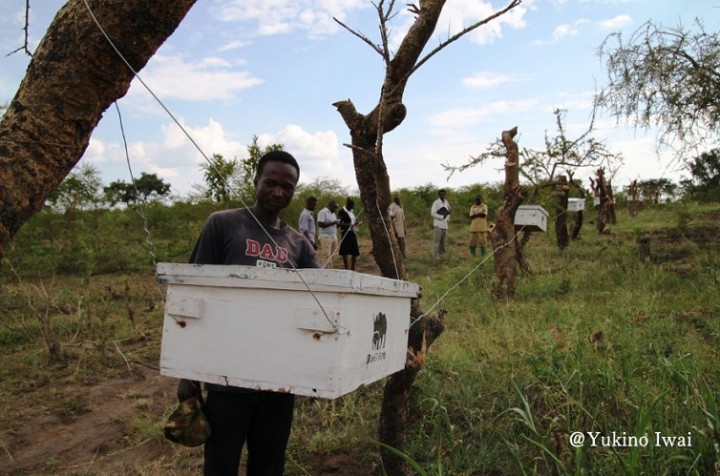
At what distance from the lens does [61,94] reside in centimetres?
172

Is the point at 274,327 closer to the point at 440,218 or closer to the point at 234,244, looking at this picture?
the point at 234,244

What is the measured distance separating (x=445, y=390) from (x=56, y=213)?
1079 centimetres

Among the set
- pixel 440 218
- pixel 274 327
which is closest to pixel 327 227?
pixel 440 218

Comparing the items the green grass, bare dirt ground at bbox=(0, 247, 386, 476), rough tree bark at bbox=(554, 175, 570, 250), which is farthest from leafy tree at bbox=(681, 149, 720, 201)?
bare dirt ground at bbox=(0, 247, 386, 476)

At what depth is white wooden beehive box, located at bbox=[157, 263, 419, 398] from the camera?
4.96ft

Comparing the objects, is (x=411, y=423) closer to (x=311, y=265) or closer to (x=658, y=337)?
(x=311, y=265)

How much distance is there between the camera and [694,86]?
7371 mm

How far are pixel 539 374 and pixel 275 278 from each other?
2.22m

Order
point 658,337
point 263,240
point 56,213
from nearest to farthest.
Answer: point 263,240
point 658,337
point 56,213

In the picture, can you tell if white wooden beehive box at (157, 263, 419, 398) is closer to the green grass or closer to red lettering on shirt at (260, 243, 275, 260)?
red lettering on shirt at (260, 243, 275, 260)

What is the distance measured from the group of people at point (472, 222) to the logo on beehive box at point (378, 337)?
29.1ft

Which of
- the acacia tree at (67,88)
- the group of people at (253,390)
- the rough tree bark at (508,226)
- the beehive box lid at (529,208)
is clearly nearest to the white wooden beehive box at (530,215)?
the beehive box lid at (529,208)

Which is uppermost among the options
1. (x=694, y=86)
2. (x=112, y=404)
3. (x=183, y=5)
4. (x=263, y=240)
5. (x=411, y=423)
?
(x=694, y=86)

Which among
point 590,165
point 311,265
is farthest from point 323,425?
point 590,165
